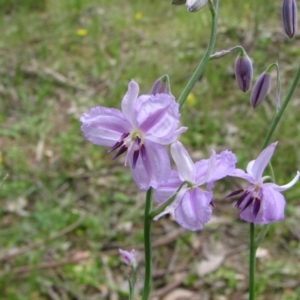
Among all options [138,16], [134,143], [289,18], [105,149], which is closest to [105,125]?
[134,143]

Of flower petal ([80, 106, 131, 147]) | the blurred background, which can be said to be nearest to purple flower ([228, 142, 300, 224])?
flower petal ([80, 106, 131, 147])

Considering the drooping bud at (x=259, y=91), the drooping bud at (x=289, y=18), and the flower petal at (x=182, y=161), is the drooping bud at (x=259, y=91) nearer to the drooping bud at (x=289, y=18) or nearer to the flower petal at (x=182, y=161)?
the drooping bud at (x=289, y=18)

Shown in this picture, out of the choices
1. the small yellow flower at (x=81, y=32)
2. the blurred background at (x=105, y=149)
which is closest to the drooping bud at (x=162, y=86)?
the blurred background at (x=105, y=149)

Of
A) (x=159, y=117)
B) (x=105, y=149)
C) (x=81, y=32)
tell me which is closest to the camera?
(x=159, y=117)

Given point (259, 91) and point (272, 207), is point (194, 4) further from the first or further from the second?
point (272, 207)

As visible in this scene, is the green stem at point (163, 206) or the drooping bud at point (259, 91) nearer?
the green stem at point (163, 206)

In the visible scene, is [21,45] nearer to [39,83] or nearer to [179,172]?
[39,83]

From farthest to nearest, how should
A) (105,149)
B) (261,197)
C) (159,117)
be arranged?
(105,149)
(261,197)
(159,117)
